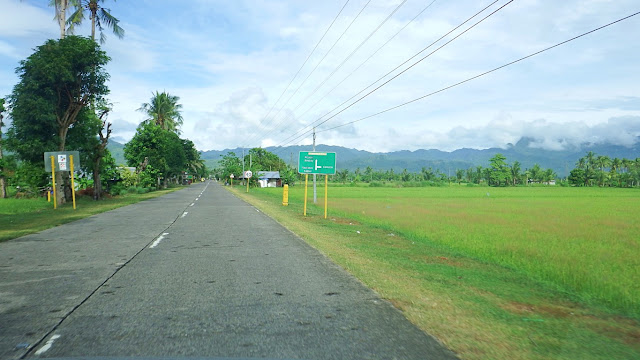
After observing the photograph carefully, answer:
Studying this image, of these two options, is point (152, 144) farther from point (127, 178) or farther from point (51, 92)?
point (51, 92)

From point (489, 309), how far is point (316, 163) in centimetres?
1643

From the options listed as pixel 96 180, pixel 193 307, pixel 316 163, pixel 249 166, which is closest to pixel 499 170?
pixel 249 166

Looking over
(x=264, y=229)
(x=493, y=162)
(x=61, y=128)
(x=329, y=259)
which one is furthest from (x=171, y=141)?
(x=493, y=162)

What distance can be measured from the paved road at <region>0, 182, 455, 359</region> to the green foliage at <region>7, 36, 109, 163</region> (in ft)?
60.2

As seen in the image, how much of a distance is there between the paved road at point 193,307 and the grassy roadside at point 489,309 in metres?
0.42

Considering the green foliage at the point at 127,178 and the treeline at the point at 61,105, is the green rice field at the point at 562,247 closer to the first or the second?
the treeline at the point at 61,105

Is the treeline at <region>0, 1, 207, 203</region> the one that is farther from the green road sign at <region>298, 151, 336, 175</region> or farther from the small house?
the small house

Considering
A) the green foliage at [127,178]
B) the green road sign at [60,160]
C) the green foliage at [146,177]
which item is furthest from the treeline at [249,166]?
the green road sign at [60,160]

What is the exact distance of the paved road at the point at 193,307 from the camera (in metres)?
4.39

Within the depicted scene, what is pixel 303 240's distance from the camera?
12.7 m

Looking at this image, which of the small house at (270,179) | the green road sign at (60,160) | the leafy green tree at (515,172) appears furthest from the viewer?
the leafy green tree at (515,172)

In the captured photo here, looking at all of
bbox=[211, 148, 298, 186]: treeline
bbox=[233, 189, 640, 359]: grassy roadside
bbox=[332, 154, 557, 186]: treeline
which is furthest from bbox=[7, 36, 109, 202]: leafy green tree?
bbox=[332, 154, 557, 186]: treeline

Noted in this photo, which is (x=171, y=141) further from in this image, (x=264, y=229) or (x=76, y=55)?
(x=264, y=229)

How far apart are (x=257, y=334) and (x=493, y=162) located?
13983 centimetres
